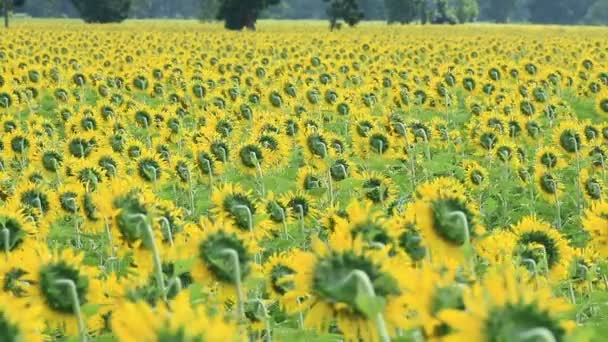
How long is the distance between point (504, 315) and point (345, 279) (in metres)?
0.54

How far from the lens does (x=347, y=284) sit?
7.48ft

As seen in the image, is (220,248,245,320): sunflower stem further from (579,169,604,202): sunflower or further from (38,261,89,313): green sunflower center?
(579,169,604,202): sunflower

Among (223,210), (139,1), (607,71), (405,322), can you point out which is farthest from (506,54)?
(139,1)

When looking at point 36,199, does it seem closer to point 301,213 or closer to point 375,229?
point 301,213

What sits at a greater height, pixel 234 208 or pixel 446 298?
pixel 234 208

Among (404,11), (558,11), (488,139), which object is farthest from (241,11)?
(558,11)

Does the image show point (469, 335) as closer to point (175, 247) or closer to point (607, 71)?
point (175, 247)

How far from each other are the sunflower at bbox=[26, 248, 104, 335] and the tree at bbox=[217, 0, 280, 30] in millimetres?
44023

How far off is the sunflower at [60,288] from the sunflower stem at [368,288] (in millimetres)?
939

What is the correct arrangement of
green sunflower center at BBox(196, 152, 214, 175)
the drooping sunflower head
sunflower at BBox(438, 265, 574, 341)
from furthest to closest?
green sunflower center at BBox(196, 152, 214, 175) → the drooping sunflower head → sunflower at BBox(438, 265, 574, 341)

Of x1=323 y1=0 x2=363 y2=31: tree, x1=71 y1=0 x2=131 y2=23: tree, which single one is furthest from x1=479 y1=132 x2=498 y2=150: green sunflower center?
x1=71 y1=0 x2=131 y2=23: tree

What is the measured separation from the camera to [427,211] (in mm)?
3051

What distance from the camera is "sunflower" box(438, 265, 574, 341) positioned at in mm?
1760

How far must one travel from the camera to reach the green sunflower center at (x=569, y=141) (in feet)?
24.1
